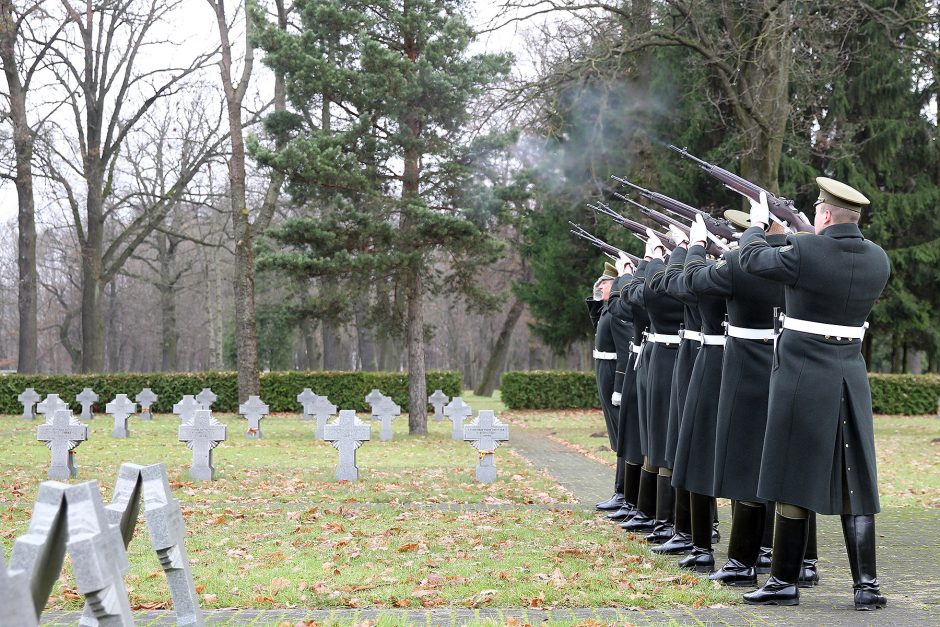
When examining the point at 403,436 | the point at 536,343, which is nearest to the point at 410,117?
the point at 403,436

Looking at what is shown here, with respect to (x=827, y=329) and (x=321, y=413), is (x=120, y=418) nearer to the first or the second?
(x=321, y=413)

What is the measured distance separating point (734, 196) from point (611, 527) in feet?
63.4

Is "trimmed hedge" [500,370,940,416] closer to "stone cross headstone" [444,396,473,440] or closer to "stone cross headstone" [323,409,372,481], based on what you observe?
"stone cross headstone" [444,396,473,440]

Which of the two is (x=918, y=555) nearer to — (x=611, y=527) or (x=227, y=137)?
(x=611, y=527)

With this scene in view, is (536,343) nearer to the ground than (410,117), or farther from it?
nearer to the ground

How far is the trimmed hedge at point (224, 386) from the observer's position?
2716cm

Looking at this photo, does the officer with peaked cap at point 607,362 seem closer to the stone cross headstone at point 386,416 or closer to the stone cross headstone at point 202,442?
the stone cross headstone at point 202,442

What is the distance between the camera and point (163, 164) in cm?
3562

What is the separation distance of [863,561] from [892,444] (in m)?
14.2

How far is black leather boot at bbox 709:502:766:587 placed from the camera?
624 cm

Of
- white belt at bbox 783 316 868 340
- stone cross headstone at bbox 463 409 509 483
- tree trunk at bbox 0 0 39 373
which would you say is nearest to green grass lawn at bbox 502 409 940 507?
stone cross headstone at bbox 463 409 509 483

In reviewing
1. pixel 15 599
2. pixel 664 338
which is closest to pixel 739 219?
pixel 664 338

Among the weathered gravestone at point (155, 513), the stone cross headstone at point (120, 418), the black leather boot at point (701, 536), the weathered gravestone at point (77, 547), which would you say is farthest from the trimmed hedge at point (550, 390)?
the weathered gravestone at point (77, 547)

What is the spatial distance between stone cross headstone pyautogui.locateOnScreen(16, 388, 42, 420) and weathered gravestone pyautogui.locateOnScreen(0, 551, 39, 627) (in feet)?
79.0
